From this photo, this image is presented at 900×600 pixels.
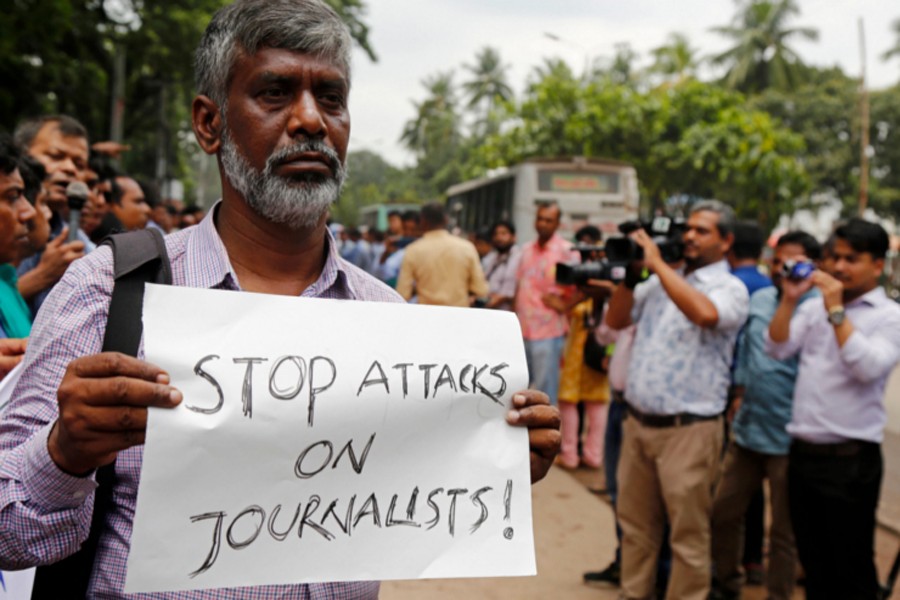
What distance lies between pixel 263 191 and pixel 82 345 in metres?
0.42

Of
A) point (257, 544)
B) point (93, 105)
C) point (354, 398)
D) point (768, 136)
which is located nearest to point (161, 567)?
point (257, 544)

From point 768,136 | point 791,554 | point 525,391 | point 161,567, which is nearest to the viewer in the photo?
point 161,567

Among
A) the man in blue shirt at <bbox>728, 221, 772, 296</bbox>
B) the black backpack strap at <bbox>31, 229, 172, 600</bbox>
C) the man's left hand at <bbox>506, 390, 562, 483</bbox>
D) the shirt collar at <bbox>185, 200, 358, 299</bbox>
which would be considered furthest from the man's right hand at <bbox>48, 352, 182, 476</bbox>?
the man in blue shirt at <bbox>728, 221, 772, 296</bbox>

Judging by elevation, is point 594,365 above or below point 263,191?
below

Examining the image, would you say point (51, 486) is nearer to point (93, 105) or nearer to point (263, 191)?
point (263, 191)

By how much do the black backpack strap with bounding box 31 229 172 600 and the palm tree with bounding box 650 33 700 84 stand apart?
3962 cm

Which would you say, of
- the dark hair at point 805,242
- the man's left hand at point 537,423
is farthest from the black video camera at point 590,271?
the man's left hand at point 537,423

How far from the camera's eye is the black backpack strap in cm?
129

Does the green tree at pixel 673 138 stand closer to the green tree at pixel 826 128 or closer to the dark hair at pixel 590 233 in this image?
the green tree at pixel 826 128

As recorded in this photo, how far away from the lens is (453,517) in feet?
4.46

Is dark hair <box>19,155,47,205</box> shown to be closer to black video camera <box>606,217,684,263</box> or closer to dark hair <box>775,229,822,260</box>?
black video camera <box>606,217,684,263</box>

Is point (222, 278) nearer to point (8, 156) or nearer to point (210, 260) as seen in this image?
point (210, 260)

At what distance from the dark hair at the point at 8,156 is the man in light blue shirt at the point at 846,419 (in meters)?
3.02

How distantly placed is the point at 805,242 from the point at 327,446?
4343mm
